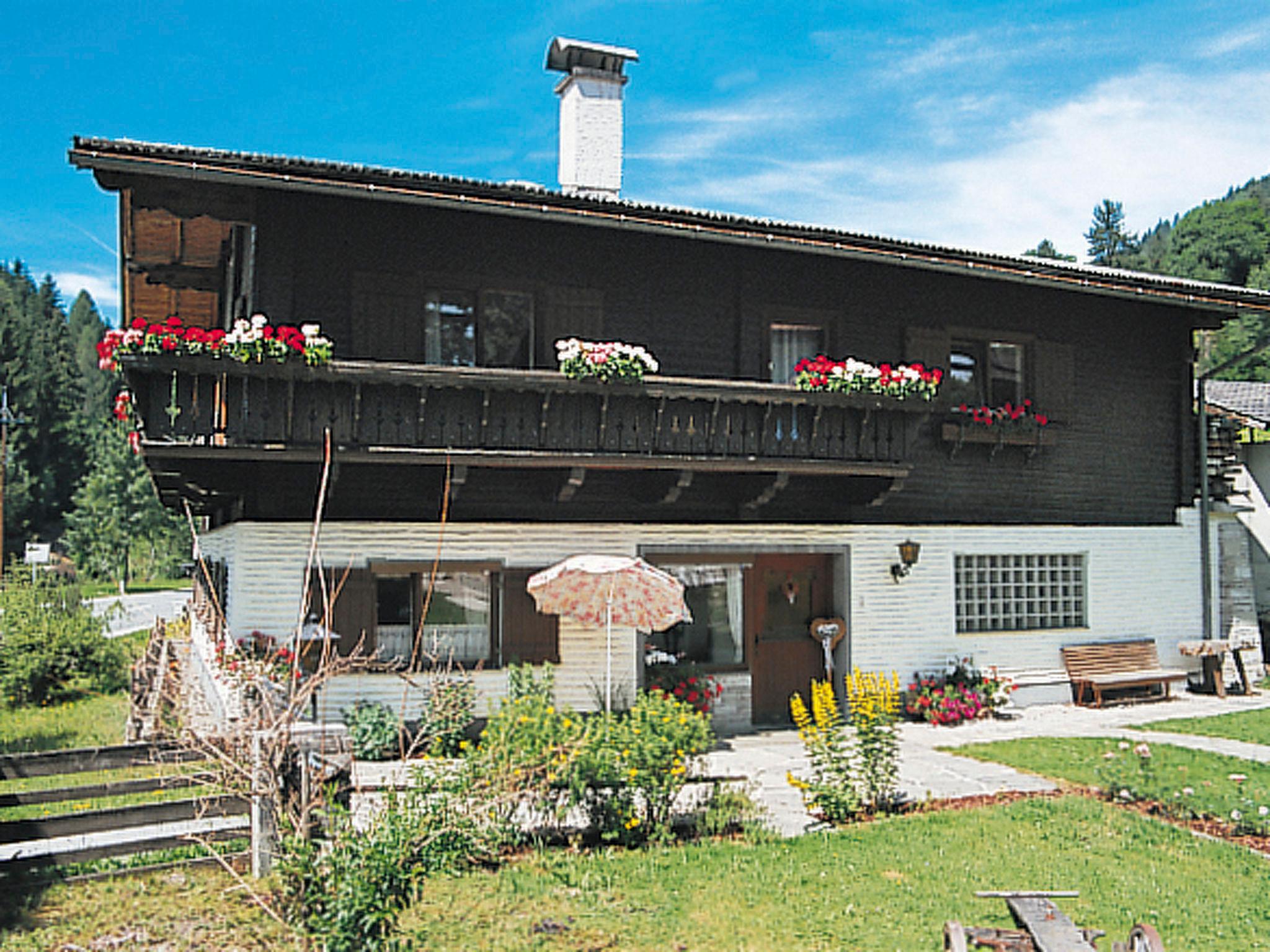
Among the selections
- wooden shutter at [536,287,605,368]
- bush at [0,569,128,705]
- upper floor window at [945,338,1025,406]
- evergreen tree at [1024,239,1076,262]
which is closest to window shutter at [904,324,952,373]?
upper floor window at [945,338,1025,406]

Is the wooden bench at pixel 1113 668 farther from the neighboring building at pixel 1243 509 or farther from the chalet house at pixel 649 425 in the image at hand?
the neighboring building at pixel 1243 509

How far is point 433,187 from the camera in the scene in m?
12.8

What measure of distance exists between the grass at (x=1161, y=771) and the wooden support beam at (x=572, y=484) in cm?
563

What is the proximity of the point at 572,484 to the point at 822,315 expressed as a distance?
4842 mm

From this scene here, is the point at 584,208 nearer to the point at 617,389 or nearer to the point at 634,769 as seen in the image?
the point at 617,389

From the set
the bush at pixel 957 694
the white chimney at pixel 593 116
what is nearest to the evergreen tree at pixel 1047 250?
the white chimney at pixel 593 116

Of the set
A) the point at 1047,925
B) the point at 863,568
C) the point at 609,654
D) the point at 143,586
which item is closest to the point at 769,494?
the point at 863,568

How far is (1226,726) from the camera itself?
15398mm

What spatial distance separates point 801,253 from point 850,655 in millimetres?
5712

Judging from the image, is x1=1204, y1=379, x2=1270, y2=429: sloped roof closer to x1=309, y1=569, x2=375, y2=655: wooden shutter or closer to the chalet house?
the chalet house

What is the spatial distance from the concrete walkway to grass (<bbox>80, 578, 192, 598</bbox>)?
168 feet

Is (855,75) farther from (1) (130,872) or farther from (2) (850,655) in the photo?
(1) (130,872)

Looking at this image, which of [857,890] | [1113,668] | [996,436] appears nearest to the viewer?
[857,890]

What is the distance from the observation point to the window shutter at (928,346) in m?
16.5
